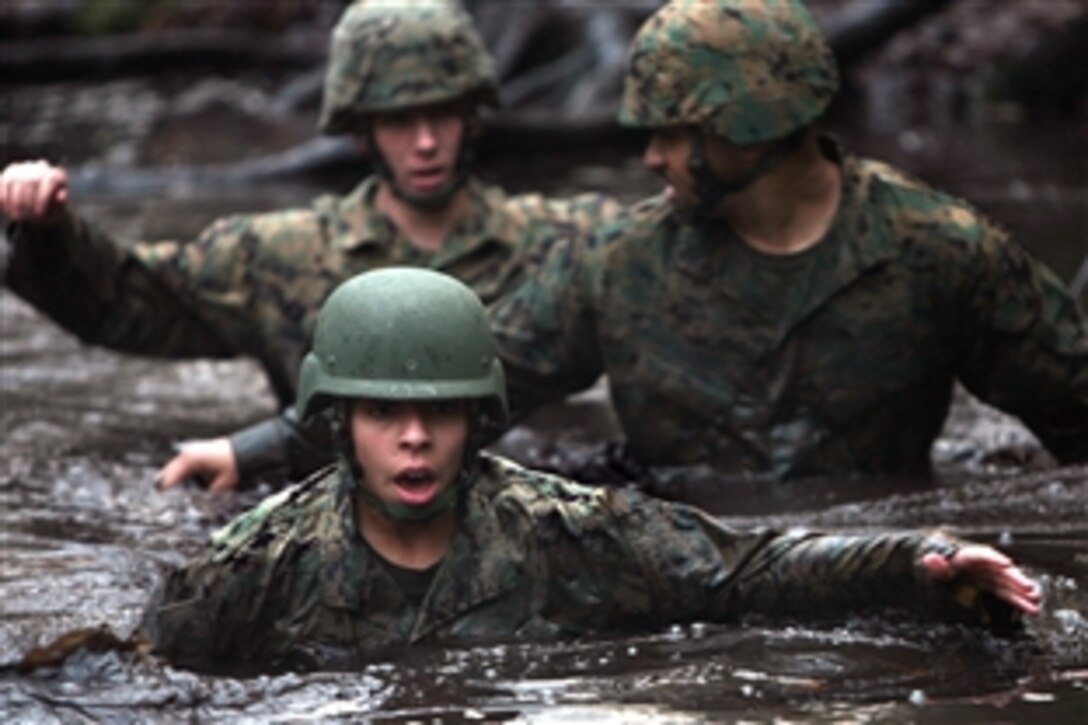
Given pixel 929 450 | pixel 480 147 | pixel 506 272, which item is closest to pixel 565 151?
pixel 480 147

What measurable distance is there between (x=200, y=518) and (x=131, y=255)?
1.62m

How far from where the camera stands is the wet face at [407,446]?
252 inches

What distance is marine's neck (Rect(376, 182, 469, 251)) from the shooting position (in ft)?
34.4

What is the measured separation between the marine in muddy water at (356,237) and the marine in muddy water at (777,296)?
122 centimetres

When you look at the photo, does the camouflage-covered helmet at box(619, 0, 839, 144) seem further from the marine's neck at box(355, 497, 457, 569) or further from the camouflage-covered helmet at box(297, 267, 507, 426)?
the marine's neck at box(355, 497, 457, 569)

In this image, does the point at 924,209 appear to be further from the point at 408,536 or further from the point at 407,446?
the point at 407,446

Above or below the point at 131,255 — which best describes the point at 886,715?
below

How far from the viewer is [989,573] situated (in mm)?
6195

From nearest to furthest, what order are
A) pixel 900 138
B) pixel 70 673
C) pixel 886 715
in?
1. pixel 886 715
2. pixel 70 673
3. pixel 900 138

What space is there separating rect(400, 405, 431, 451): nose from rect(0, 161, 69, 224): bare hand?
297 centimetres

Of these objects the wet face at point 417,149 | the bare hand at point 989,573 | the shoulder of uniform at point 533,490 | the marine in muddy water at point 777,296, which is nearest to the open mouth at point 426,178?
the wet face at point 417,149

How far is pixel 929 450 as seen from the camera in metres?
9.34

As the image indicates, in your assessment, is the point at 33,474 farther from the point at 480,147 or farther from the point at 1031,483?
the point at 480,147

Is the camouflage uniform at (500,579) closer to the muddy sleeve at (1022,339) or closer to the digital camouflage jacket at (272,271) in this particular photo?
the muddy sleeve at (1022,339)
